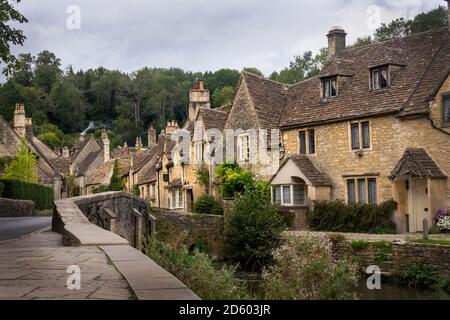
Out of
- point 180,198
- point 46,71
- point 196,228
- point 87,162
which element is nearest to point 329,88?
point 196,228

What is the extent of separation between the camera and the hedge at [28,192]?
1604 inches

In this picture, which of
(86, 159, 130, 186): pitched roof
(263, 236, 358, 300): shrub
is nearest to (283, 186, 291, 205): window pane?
(263, 236, 358, 300): shrub

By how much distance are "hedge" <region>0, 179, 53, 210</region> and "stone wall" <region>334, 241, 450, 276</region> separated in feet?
79.7

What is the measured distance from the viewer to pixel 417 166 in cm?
2628

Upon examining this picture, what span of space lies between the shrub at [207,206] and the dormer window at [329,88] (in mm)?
9267

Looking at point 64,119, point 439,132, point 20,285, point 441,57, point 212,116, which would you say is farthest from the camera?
point 64,119

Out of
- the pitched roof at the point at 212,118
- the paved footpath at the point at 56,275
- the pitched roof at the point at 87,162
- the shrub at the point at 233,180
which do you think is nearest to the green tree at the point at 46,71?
the pitched roof at the point at 87,162

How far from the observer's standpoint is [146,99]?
126 metres

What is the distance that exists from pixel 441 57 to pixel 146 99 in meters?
100

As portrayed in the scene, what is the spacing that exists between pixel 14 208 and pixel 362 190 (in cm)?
1847

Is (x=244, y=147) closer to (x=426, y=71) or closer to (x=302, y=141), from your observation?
(x=302, y=141)

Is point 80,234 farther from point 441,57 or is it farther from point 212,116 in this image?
point 212,116

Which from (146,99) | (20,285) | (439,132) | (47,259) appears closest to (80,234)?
(47,259)

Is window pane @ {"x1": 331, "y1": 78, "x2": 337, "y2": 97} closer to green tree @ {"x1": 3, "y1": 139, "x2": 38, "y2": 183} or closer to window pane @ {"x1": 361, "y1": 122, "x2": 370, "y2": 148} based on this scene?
window pane @ {"x1": 361, "y1": 122, "x2": 370, "y2": 148}
